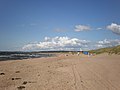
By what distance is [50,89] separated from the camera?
33.6ft

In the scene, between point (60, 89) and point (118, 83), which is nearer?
point (60, 89)

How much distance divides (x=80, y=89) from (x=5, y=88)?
4544 mm

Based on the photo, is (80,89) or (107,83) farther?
(107,83)

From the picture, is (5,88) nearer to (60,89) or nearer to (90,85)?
(60,89)

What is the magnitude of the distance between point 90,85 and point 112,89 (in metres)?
1.54

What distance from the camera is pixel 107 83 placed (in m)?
11.8

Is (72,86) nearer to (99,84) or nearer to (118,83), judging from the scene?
(99,84)

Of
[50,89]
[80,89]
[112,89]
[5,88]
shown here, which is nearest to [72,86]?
[80,89]

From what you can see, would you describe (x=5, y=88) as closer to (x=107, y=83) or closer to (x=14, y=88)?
(x=14, y=88)

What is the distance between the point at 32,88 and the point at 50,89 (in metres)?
1.15

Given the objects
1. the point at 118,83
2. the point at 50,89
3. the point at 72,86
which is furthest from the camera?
the point at 118,83

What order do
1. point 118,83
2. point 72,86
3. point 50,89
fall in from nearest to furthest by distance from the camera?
point 50,89 < point 72,86 < point 118,83

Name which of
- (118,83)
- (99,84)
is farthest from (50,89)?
(118,83)

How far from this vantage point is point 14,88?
35.0 feet
